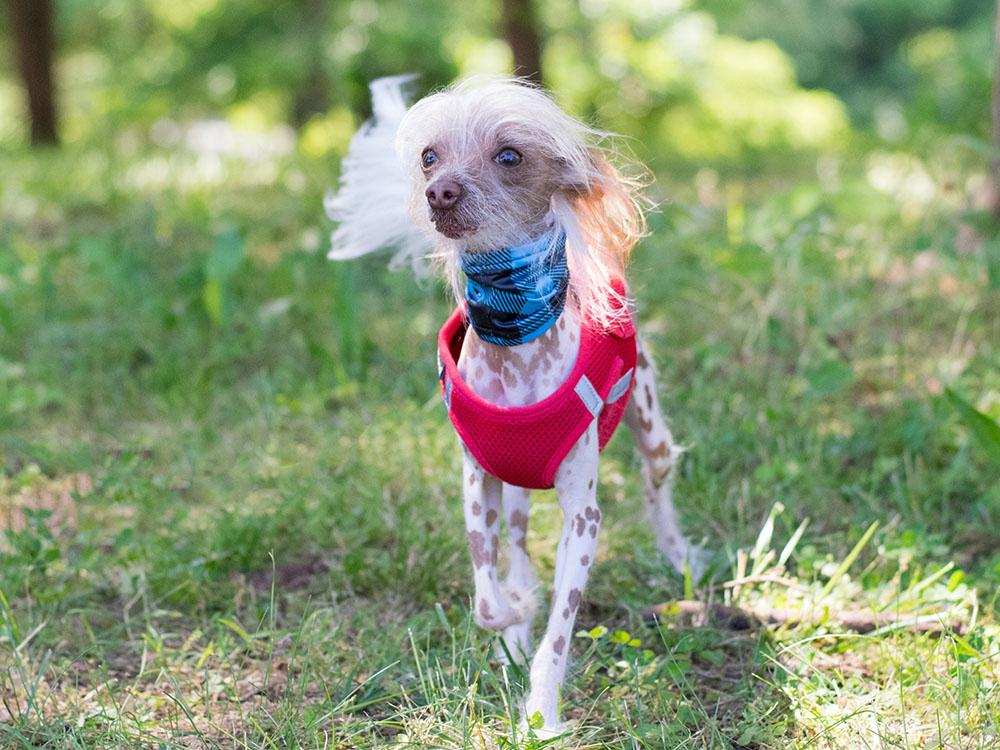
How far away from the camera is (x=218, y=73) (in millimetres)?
10672

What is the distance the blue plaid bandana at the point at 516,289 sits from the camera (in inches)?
92.4

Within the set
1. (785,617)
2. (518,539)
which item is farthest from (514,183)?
(785,617)

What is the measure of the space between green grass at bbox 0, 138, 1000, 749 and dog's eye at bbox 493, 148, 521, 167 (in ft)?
3.41

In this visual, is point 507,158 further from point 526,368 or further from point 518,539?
point 518,539

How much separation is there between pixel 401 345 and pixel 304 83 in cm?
705

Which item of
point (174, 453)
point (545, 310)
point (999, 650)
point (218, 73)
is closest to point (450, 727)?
point (545, 310)

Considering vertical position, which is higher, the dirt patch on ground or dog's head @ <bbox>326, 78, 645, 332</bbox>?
dog's head @ <bbox>326, 78, 645, 332</bbox>

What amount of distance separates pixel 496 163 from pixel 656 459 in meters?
1.08

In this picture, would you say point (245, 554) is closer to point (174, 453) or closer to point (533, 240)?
point (174, 453)

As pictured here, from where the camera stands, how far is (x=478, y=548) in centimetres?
255

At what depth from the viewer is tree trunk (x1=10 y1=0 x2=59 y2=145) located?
10250 millimetres

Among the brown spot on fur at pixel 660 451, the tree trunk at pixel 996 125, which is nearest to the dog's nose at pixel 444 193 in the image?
the brown spot on fur at pixel 660 451

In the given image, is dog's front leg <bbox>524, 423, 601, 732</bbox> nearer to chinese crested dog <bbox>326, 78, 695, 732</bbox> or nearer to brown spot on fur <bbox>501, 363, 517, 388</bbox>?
chinese crested dog <bbox>326, 78, 695, 732</bbox>

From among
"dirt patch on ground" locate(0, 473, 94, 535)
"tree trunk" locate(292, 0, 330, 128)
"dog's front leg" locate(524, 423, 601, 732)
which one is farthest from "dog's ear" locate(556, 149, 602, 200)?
"tree trunk" locate(292, 0, 330, 128)
